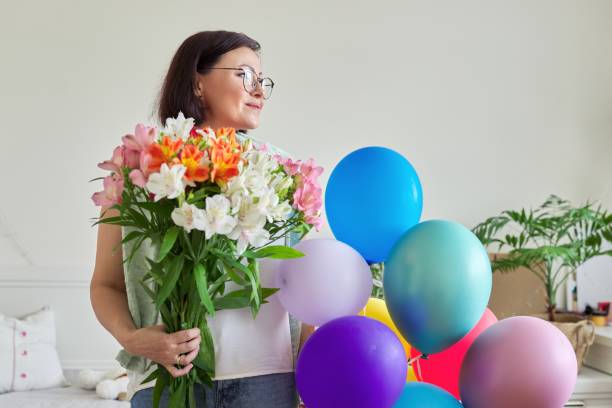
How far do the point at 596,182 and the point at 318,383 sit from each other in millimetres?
2899

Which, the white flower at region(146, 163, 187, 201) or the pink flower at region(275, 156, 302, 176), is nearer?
the white flower at region(146, 163, 187, 201)

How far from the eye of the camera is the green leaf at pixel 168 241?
0.92 m

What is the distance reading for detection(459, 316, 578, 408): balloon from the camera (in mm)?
1171

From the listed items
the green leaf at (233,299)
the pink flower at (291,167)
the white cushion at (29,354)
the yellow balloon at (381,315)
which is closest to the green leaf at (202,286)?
the green leaf at (233,299)

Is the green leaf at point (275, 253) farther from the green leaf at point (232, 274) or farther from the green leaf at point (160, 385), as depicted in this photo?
the green leaf at point (160, 385)

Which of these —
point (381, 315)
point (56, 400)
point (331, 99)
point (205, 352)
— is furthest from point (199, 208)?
point (331, 99)

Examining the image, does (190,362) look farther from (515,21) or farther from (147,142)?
(515,21)

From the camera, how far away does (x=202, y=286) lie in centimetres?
97

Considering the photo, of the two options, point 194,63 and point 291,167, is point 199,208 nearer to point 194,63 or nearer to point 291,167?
point 291,167

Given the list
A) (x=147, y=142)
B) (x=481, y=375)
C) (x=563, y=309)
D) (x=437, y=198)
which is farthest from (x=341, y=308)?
(x=563, y=309)

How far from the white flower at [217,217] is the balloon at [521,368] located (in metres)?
0.58

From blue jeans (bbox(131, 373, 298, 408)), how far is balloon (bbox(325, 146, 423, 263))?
1.07 feet

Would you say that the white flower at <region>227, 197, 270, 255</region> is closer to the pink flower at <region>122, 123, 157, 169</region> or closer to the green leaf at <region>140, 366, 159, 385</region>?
the pink flower at <region>122, 123, 157, 169</region>

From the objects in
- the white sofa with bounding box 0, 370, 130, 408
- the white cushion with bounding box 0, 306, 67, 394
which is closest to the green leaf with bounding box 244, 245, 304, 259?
the white sofa with bounding box 0, 370, 130, 408
